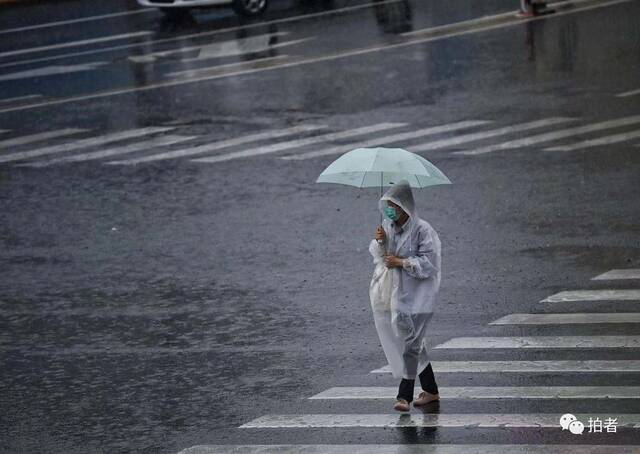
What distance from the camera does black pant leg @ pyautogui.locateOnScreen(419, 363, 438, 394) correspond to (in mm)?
9523

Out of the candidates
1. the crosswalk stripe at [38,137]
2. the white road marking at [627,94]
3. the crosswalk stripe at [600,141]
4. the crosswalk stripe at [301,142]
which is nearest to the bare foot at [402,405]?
the crosswalk stripe at [600,141]

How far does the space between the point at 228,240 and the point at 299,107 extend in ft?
22.3

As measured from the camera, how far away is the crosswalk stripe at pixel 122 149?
740 inches

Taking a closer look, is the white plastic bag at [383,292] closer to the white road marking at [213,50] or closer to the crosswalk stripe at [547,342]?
the crosswalk stripe at [547,342]

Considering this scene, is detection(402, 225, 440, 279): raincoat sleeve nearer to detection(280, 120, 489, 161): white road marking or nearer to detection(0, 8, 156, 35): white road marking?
detection(280, 120, 489, 161): white road marking

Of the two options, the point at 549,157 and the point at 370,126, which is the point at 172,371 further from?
the point at 370,126

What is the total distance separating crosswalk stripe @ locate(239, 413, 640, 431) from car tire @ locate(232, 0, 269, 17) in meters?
20.9

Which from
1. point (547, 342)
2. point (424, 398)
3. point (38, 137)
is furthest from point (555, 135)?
point (424, 398)

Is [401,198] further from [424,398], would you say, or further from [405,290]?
[424,398]

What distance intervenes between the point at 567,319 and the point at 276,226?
14.4ft

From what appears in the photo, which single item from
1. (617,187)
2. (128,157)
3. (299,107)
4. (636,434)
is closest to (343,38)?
(299,107)

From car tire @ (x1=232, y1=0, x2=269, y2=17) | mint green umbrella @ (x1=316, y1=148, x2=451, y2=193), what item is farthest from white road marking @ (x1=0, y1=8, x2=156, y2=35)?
mint green umbrella @ (x1=316, y1=148, x2=451, y2=193)

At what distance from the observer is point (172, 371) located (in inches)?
428

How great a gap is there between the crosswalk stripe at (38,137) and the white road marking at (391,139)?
3.79 m
